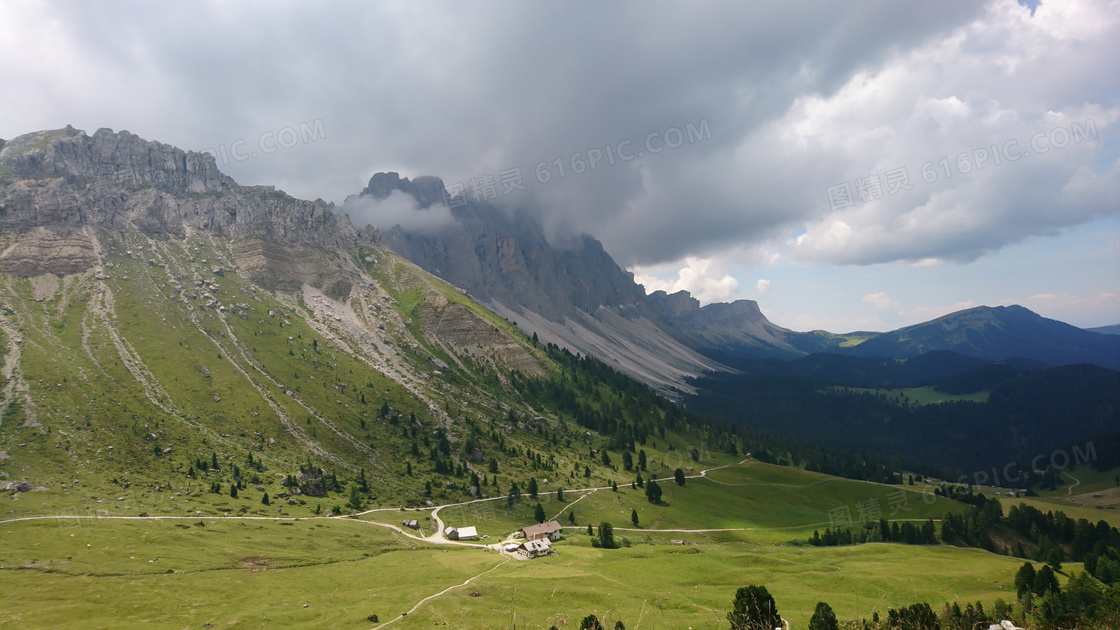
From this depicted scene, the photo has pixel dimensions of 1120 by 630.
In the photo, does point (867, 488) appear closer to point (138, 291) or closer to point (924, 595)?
point (924, 595)

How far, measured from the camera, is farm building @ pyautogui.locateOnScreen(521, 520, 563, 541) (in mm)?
93250

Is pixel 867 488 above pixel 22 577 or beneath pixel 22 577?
beneath

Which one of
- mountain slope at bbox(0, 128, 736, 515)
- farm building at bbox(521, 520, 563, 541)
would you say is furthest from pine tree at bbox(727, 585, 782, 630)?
mountain slope at bbox(0, 128, 736, 515)

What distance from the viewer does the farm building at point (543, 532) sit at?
93.2 meters

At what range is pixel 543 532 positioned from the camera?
9469cm

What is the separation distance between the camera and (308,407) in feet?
540

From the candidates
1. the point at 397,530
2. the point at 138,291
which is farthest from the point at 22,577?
the point at 138,291

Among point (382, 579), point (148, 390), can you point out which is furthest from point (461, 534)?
point (148, 390)

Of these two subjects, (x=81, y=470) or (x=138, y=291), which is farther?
(x=138, y=291)

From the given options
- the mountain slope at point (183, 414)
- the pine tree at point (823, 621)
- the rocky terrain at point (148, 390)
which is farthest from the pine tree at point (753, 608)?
the rocky terrain at point (148, 390)

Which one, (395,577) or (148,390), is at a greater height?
(148,390)

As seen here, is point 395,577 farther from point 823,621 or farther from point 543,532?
point 823,621

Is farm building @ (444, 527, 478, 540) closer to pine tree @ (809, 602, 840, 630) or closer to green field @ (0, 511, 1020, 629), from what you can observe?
green field @ (0, 511, 1020, 629)

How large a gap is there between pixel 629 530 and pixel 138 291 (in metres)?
202
